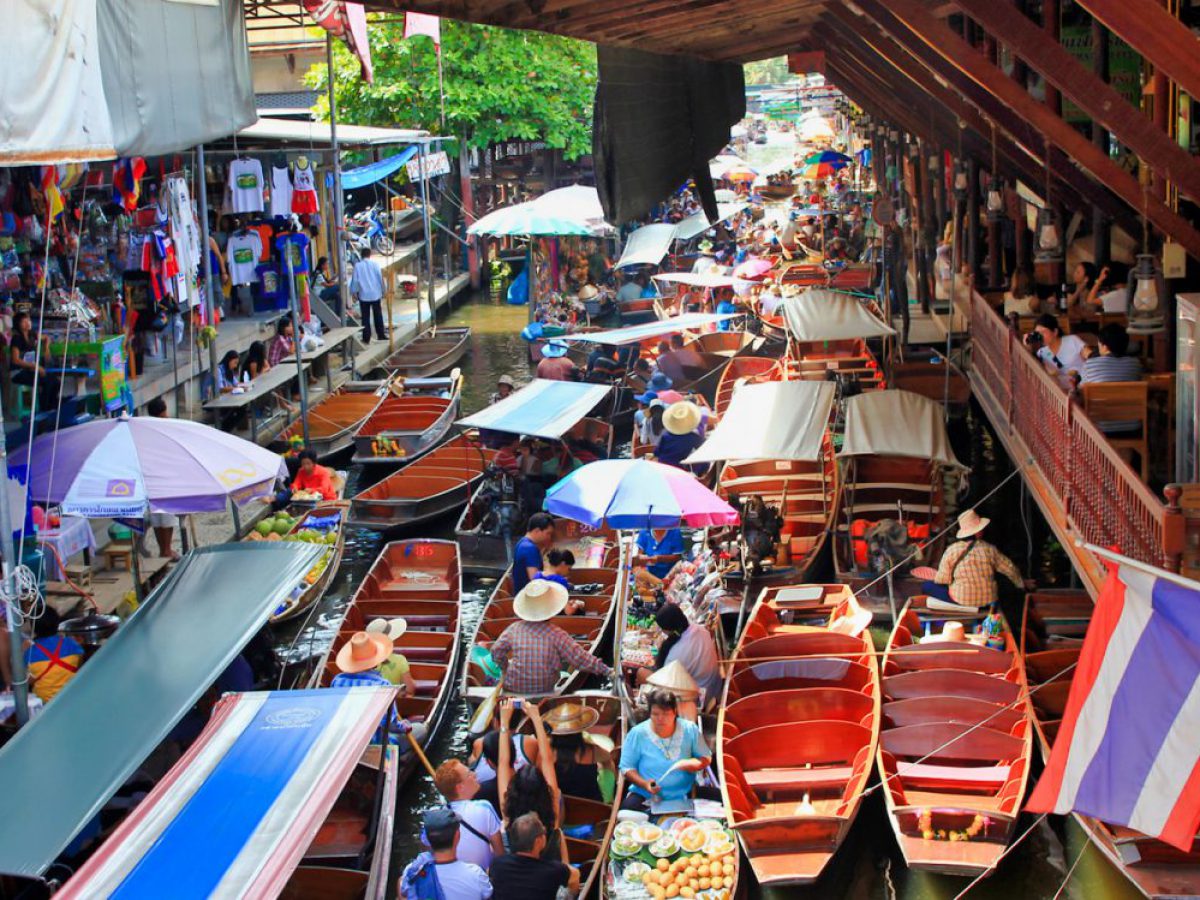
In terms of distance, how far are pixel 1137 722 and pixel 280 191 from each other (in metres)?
17.8

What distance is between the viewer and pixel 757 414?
15234 mm

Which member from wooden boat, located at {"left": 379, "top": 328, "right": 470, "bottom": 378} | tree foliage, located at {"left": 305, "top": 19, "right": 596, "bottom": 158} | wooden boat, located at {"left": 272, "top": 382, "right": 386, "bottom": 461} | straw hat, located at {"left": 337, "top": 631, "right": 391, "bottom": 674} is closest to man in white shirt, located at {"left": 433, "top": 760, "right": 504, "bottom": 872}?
straw hat, located at {"left": 337, "top": 631, "right": 391, "bottom": 674}

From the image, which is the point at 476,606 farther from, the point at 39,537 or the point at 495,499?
the point at 39,537

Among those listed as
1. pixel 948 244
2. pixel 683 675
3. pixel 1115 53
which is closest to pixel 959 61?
pixel 1115 53

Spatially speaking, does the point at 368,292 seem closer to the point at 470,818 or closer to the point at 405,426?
the point at 405,426

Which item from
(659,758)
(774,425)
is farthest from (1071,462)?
(774,425)

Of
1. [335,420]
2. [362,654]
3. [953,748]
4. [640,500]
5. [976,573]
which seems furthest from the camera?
[335,420]

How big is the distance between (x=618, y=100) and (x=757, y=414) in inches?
223

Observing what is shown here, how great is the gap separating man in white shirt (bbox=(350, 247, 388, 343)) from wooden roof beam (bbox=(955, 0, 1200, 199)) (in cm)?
→ 1841

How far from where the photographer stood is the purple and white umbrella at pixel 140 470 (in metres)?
11.1

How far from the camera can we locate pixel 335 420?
2089 centimetres

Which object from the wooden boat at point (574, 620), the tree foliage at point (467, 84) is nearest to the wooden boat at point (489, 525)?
the wooden boat at point (574, 620)

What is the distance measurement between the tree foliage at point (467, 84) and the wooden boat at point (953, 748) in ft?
75.9

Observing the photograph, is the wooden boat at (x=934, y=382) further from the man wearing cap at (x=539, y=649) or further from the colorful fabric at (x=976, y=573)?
the man wearing cap at (x=539, y=649)
